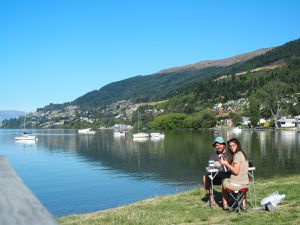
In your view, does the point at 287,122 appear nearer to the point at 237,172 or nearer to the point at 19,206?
the point at 237,172

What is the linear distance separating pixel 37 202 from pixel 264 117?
584 feet

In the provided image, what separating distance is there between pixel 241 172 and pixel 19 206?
9.63 metres

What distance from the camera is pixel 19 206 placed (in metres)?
2.04

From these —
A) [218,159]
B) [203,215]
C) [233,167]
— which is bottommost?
[203,215]

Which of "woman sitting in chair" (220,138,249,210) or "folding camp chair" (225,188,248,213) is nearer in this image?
"folding camp chair" (225,188,248,213)

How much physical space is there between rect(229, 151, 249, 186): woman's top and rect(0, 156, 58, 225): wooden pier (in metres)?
9.24

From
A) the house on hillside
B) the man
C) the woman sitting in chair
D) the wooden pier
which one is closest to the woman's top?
the woman sitting in chair

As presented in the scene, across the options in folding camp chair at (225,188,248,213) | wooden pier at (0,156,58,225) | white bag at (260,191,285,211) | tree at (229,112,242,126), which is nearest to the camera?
wooden pier at (0,156,58,225)

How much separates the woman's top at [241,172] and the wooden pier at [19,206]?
9240 millimetres

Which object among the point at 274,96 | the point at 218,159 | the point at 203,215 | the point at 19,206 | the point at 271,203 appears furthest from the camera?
the point at 274,96

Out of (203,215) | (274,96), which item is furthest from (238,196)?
(274,96)

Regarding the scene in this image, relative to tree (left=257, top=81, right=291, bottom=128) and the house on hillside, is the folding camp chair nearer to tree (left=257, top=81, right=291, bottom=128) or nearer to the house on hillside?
tree (left=257, top=81, right=291, bottom=128)

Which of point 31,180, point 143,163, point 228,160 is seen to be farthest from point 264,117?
point 228,160

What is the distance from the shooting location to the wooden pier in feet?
6.22
